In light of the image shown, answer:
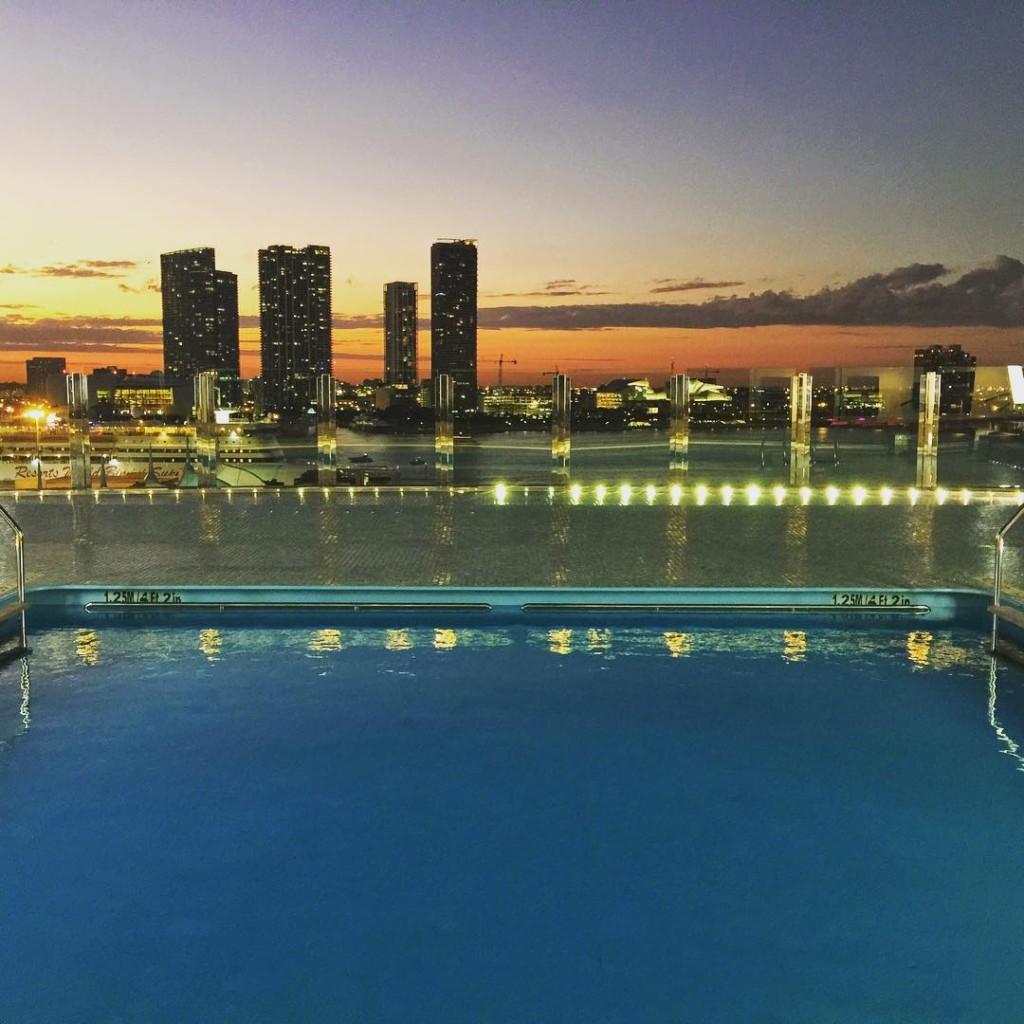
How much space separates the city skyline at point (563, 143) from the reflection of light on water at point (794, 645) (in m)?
8.59

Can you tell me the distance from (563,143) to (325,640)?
46.3 ft

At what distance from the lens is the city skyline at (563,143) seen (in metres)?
14.4

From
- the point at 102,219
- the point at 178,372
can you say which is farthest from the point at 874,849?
the point at 178,372

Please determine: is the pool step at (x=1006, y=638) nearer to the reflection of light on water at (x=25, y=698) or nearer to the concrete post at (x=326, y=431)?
the reflection of light on water at (x=25, y=698)

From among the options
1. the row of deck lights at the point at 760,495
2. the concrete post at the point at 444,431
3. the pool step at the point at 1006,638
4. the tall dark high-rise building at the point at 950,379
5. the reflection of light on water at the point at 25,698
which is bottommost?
the reflection of light on water at the point at 25,698

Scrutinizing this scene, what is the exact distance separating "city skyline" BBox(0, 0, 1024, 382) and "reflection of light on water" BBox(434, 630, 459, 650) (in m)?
8.58

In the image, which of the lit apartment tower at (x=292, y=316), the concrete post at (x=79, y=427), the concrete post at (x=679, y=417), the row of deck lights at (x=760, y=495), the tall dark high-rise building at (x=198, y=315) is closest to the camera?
the row of deck lights at (x=760, y=495)

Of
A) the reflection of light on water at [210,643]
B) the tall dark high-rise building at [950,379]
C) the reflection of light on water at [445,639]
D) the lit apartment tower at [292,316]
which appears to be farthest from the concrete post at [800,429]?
the lit apartment tower at [292,316]

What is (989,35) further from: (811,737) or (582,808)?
(582,808)

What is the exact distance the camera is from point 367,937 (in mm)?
2549

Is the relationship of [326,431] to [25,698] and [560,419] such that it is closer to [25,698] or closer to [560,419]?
[560,419]

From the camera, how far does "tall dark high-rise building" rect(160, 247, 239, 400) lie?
7444cm

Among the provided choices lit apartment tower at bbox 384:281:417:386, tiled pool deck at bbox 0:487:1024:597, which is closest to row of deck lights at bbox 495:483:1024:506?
tiled pool deck at bbox 0:487:1024:597

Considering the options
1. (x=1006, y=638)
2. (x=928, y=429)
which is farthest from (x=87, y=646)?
(x=928, y=429)
